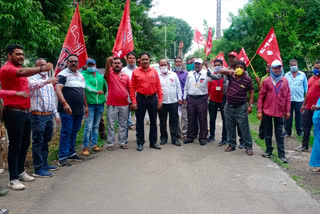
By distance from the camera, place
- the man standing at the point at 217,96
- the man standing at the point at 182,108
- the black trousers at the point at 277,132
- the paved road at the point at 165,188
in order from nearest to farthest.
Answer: the paved road at the point at 165,188
the black trousers at the point at 277,132
the man standing at the point at 217,96
the man standing at the point at 182,108

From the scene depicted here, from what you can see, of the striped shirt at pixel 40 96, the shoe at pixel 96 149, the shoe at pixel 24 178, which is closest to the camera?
the shoe at pixel 24 178

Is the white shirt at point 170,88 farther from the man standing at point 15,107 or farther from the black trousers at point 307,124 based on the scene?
the man standing at point 15,107

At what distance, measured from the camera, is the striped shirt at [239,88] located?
22.4ft

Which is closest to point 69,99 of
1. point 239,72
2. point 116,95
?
point 116,95

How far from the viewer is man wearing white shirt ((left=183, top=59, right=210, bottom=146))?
24.7ft

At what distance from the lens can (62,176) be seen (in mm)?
5379

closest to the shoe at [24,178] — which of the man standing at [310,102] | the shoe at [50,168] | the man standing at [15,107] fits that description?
the man standing at [15,107]

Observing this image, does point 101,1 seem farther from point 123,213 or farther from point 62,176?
point 123,213

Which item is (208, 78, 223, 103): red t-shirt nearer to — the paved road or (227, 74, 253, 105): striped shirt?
(227, 74, 253, 105): striped shirt

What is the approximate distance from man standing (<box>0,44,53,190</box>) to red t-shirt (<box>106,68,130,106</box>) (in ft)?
7.89

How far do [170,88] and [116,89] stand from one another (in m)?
1.28

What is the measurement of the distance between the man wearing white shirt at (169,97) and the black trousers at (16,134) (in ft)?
11.0

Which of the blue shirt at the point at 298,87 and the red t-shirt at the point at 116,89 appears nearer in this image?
the red t-shirt at the point at 116,89

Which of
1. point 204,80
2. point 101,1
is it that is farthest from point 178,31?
point 204,80
